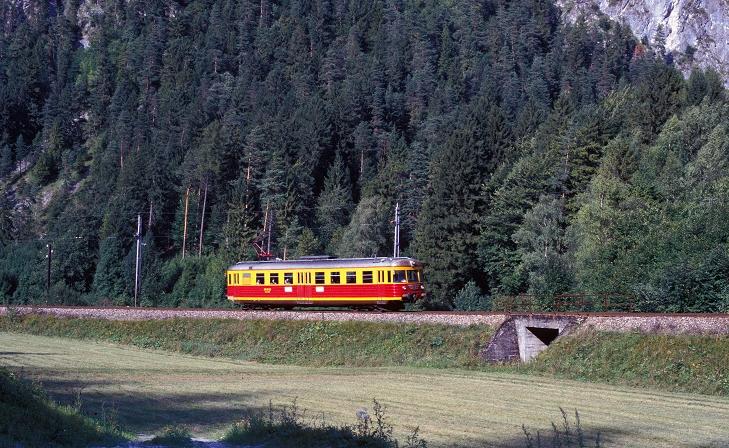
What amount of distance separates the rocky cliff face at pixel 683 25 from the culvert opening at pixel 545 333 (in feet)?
501

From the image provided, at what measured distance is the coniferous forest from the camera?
56.8 meters

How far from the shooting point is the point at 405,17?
158 m

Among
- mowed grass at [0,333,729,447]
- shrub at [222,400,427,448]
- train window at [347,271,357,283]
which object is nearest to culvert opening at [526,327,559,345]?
mowed grass at [0,333,729,447]

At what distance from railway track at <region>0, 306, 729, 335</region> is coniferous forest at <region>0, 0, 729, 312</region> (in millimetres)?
6064

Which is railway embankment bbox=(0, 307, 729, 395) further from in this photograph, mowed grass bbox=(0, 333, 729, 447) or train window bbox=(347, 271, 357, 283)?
train window bbox=(347, 271, 357, 283)

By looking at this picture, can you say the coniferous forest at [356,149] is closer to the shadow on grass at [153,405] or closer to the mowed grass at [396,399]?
the mowed grass at [396,399]

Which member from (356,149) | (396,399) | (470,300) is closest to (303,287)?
(396,399)

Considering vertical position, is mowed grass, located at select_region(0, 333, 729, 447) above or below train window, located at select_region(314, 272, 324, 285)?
below

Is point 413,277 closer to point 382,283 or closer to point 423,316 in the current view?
point 382,283

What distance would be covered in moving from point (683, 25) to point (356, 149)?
105709 millimetres

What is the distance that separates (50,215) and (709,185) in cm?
9380

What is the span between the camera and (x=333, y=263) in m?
40.6

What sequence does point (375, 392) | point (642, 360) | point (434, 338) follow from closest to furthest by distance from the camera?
1. point (375, 392)
2. point (642, 360)
3. point (434, 338)

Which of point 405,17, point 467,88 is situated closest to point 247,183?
point 467,88
